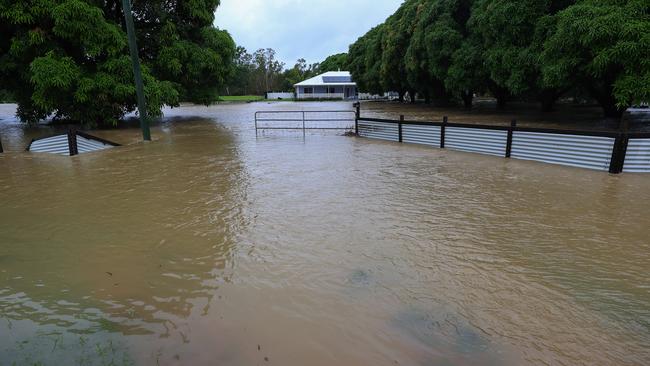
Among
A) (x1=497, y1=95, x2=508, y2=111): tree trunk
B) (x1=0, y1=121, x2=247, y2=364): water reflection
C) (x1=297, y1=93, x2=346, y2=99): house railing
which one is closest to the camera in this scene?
(x1=0, y1=121, x2=247, y2=364): water reflection

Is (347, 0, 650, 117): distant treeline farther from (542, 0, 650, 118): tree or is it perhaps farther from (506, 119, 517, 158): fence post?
(506, 119, 517, 158): fence post

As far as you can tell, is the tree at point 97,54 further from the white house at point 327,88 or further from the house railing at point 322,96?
the white house at point 327,88

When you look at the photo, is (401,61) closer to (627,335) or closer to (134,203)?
(134,203)

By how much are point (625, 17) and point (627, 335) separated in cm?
1215

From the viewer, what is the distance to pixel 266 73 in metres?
92.8

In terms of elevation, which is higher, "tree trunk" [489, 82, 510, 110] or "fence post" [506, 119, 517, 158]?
"tree trunk" [489, 82, 510, 110]

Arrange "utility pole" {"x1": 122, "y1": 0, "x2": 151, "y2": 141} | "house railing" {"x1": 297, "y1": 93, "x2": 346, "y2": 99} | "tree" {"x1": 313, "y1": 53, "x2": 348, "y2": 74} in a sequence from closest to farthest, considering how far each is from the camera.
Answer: "utility pole" {"x1": 122, "y1": 0, "x2": 151, "y2": 141}
"house railing" {"x1": 297, "y1": 93, "x2": 346, "y2": 99}
"tree" {"x1": 313, "y1": 53, "x2": 348, "y2": 74}

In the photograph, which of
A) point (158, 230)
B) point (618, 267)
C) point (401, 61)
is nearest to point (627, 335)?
point (618, 267)

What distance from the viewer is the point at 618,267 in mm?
4367

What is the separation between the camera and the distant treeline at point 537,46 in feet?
38.2

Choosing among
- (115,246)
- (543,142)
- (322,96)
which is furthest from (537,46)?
(322,96)

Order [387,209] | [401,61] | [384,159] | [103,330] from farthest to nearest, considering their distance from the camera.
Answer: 1. [401,61]
2. [384,159]
3. [387,209]
4. [103,330]

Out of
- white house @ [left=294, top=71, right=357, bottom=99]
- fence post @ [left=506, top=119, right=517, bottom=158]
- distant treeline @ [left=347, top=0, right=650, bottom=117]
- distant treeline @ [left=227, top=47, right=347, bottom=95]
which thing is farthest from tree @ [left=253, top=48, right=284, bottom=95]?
fence post @ [left=506, top=119, right=517, bottom=158]

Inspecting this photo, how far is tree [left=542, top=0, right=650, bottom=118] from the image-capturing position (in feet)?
37.2
